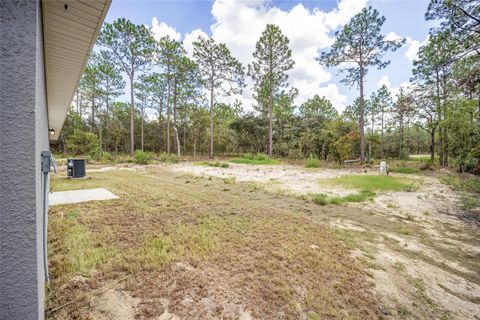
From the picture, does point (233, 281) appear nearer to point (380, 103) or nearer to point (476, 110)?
point (476, 110)

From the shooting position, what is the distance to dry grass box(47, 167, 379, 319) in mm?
1421

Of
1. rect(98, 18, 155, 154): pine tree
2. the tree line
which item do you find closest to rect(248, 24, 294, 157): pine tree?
the tree line

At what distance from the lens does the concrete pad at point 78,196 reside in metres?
3.71

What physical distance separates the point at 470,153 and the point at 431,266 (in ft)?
10.8

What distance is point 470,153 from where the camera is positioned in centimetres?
381

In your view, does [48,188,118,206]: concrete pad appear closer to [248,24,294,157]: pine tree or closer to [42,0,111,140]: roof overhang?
[42,0,111,140]: roof overhang

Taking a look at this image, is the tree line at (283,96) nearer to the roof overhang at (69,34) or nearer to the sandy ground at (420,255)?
the sandy ground at (420,255)

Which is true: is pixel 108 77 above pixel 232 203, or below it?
above

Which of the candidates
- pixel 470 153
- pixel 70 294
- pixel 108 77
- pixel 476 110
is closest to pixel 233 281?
pixel 70 294

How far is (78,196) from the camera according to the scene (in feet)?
13.3

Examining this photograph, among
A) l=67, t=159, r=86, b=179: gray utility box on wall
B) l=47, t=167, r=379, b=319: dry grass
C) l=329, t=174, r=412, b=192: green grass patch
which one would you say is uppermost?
l=67, t=159, r=86, b=179: gray utility box on wall

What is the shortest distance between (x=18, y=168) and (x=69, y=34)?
4.96 feet

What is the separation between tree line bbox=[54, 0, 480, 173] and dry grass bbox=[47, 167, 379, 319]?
175 inches

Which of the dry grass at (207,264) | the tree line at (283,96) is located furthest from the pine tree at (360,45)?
the dry grass at (207,264)
